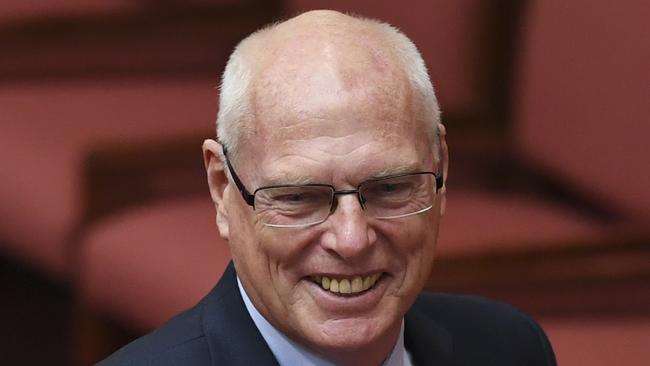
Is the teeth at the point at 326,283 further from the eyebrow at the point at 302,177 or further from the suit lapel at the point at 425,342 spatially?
the suit lapel at the point at 425,342

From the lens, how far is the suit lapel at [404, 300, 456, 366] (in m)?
1.72

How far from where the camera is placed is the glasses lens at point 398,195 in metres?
1.51

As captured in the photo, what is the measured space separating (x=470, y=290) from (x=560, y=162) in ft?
1.74

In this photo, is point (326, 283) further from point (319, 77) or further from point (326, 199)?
point (319, 77)

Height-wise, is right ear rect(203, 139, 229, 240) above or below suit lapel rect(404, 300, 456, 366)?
above

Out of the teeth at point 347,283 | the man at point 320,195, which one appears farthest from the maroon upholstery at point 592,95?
the teeth at point 347,283

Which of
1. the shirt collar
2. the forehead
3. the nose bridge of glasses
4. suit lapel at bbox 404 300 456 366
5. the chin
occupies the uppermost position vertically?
the forehead

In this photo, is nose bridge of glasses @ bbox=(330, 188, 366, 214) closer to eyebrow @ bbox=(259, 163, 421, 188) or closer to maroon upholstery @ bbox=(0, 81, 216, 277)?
eyebrow @ bbox=(259, 163, 421, 188)

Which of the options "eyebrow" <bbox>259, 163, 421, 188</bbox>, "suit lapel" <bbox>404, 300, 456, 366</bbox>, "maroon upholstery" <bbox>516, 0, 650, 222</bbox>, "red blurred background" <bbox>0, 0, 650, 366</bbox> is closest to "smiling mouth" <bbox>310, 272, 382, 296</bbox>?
"eyebrow" <bbox>259, 163, 421, 188</bbox>

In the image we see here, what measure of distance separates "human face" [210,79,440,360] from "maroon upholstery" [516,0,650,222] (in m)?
1.17

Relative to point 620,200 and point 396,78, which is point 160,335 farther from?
point 620,200

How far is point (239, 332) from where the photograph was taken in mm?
1601

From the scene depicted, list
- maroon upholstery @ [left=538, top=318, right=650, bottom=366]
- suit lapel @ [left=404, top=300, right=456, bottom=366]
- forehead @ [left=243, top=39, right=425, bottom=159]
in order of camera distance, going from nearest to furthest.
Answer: forehead @ [left=243, top=39, right=425, bottom=159]
suit lapel @ [left=404, top=300, right=456, bottom=366]
maroon upholstery @ [left=538, top=318, right=650, bottom=366]

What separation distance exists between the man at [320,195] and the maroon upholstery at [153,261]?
988mm
